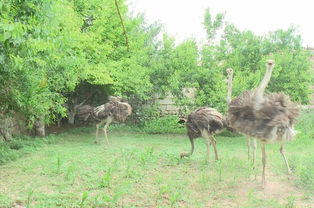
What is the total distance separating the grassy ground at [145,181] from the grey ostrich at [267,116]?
0.78 meters

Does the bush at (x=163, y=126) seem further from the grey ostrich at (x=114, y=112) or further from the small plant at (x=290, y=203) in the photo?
the small plant at (x=290, y=203)

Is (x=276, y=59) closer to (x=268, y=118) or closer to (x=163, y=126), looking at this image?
(x=163, y=126)

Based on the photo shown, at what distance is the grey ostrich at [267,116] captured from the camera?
6.74 m

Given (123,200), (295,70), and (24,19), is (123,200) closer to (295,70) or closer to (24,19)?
(24,19)

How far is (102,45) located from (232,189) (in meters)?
7.87

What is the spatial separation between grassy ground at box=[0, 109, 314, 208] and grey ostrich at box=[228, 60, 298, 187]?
2.55 feet

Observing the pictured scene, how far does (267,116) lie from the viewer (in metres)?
6.78

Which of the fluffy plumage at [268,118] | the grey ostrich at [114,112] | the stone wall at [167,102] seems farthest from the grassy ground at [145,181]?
the stone wall at [167,102]

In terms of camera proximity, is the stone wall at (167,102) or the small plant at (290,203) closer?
the small plant at (290,203)

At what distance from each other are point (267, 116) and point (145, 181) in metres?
2.53

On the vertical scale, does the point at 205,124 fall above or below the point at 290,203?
above

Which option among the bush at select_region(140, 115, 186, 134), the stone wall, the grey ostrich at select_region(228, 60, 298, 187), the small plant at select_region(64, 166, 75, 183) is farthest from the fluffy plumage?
the stone wall

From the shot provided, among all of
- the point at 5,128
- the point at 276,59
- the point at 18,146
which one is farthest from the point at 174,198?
the point at 276,59

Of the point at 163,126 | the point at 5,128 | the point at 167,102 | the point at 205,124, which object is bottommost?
the point at 5,128
